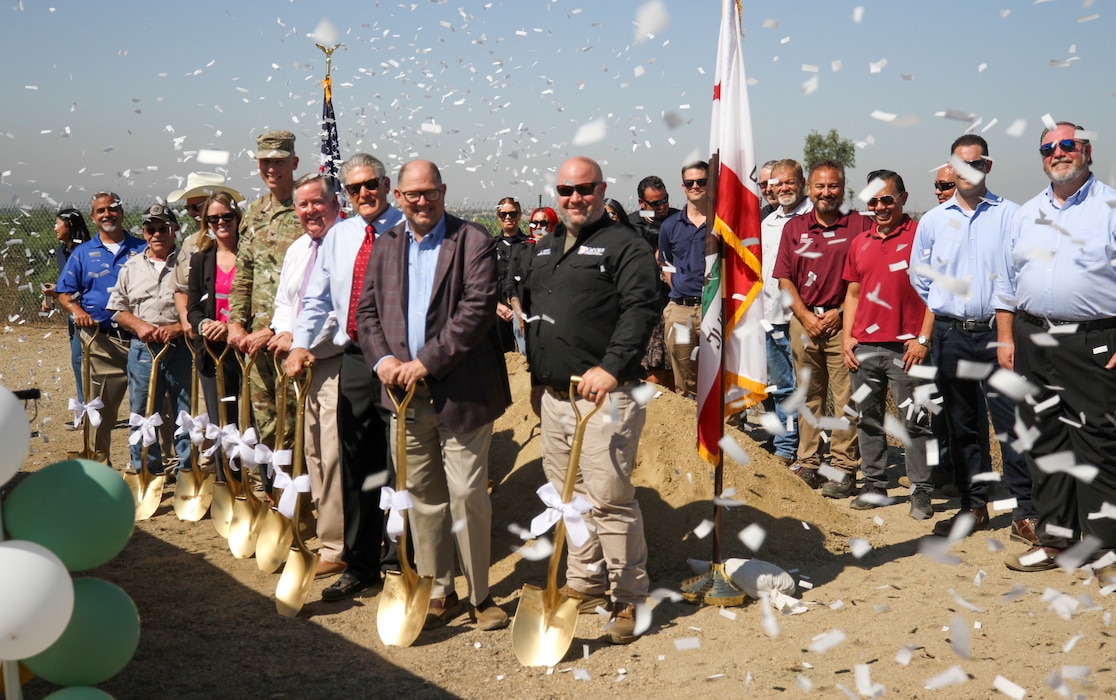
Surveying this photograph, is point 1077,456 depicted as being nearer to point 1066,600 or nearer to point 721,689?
point 1066,600

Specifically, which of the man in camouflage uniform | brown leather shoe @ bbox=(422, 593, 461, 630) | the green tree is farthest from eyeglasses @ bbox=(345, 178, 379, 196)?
the green tree

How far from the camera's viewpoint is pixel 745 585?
5148mm

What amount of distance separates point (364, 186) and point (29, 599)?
9.63 ft

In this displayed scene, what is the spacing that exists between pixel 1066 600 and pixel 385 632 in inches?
129

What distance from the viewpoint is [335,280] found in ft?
17.9

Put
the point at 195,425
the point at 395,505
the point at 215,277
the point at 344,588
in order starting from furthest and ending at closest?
1. the point at 195,425
2. the point at 215,277
3. the point at 344,588
4. the point at 395,505

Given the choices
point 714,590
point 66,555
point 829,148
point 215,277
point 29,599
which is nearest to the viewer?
point 29,599

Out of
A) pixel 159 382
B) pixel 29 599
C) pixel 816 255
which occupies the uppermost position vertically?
pixel 816 255

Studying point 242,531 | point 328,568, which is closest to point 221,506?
point 242,531

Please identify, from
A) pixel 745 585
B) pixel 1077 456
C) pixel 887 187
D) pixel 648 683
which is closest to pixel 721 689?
pixel 648 683

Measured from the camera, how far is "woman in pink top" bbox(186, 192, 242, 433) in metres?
6.85

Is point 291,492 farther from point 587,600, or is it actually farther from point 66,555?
point 66,555

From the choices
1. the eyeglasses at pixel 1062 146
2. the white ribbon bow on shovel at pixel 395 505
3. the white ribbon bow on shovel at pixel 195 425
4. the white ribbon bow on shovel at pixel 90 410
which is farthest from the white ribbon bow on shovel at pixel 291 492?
the eyeglasses at pixel 1062 146

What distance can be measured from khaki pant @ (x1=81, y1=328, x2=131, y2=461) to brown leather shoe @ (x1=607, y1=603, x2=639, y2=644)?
501 centimetres
